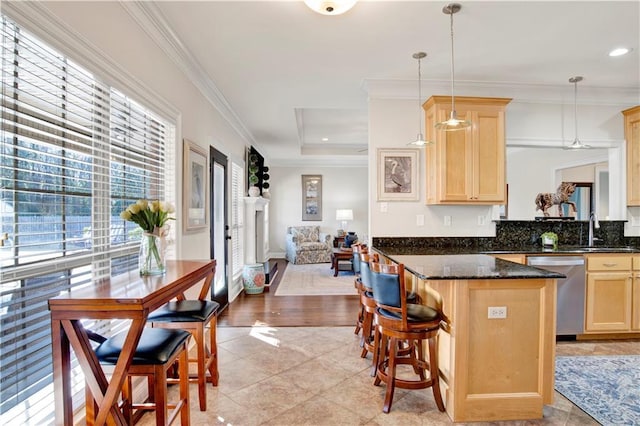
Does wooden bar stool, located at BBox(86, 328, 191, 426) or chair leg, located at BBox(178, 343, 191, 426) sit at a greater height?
wooden bar stool, located at BBox(86, 328, 191, 426)

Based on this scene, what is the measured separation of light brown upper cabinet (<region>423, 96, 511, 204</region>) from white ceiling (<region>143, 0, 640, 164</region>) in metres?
0.34

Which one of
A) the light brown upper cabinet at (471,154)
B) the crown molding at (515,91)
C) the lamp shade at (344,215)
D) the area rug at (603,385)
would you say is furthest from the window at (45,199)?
the lamp shade at (344,215)

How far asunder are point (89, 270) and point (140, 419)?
986 millimetres

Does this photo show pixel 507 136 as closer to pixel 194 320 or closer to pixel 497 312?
pixel 497 312

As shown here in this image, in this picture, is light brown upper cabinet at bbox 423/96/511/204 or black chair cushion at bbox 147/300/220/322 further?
light brown upper cabinet at bbox 423/96/511/204

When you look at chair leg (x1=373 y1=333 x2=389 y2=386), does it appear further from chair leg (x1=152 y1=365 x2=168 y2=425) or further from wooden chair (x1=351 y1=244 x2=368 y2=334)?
chair leg (x1=152 y1=365 x2=168 y2=425)

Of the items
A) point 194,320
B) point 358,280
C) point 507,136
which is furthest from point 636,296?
point 194,320

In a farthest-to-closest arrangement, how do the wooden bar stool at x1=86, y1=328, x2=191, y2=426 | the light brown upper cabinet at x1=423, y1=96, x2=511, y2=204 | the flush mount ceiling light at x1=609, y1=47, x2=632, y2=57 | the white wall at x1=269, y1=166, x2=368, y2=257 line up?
the white wall at x1=269, y1=166, x2=368, y2=257, the light brown upper cabinet at x1=423, y1=96, x2=511, y2=204, the flush mount ceiling light at x1=609, y1=47, x2=632, y2=57, the wooden bar stool at x1=86, y1=328, x2=191, y2=426

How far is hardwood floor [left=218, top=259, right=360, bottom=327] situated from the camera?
3.66 metres

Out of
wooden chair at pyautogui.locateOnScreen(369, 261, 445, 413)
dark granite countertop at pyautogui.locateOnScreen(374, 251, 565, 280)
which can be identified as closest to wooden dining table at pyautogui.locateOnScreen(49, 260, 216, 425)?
wooden chair at pyautogui.locateOnScreen(369, 261, 445, 413)

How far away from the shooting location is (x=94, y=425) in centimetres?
132

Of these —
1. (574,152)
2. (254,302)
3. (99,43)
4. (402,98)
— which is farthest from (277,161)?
(99,43)

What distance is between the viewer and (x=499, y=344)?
198 centimetres

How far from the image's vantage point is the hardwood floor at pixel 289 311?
144 inches
